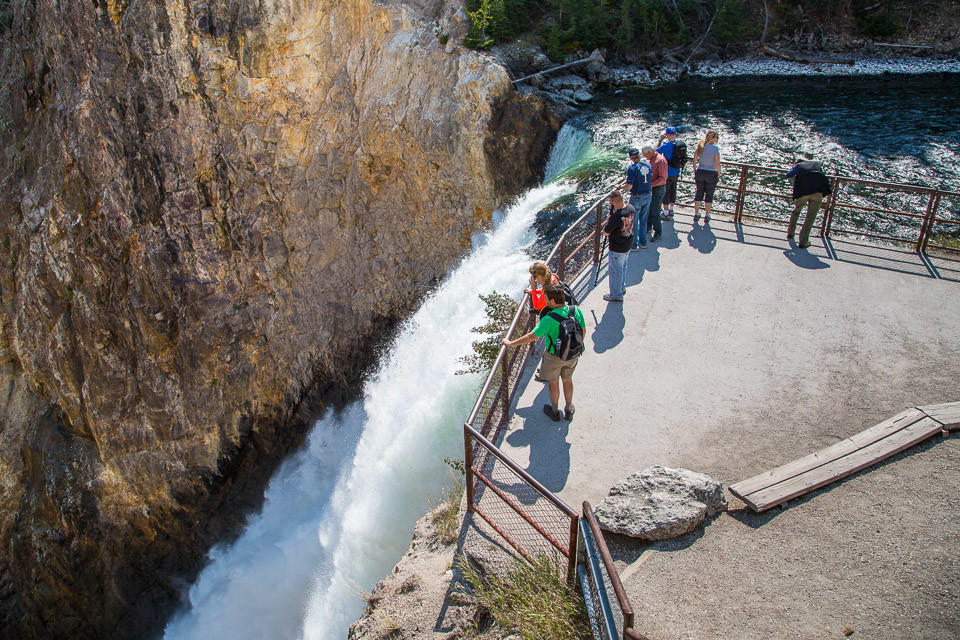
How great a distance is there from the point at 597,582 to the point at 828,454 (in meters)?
2.49

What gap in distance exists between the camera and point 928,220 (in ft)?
26.6

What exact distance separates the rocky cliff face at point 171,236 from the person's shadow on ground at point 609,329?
9582 mm

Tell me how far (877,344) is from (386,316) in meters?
12.4

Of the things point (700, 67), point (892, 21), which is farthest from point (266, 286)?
point (892, 21)

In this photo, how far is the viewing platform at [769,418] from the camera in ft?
13.0

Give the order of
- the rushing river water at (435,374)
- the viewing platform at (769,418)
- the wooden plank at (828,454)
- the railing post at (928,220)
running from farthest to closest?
the rushing river water at (435,374), the railing post at (928,220), the wooden plank at (828,454), the viewing platform at (769,418)

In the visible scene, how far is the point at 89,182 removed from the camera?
13.9 metres

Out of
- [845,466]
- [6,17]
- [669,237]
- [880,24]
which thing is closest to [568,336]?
[845,466]

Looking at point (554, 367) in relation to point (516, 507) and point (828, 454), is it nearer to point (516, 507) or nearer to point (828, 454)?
point (516, 507)

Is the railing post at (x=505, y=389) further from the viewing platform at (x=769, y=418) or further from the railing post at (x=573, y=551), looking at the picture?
the railing post at (x=573, y=551)

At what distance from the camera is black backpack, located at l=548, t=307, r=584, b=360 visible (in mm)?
5402

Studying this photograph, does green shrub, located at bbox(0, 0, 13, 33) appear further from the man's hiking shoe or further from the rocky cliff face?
the man's hiking shoe

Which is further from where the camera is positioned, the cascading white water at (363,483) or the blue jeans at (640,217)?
the cascading white water at (363,483)

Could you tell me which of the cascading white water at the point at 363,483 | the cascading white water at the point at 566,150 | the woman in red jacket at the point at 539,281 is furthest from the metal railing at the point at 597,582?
the cascading white water at the point at 566,150
